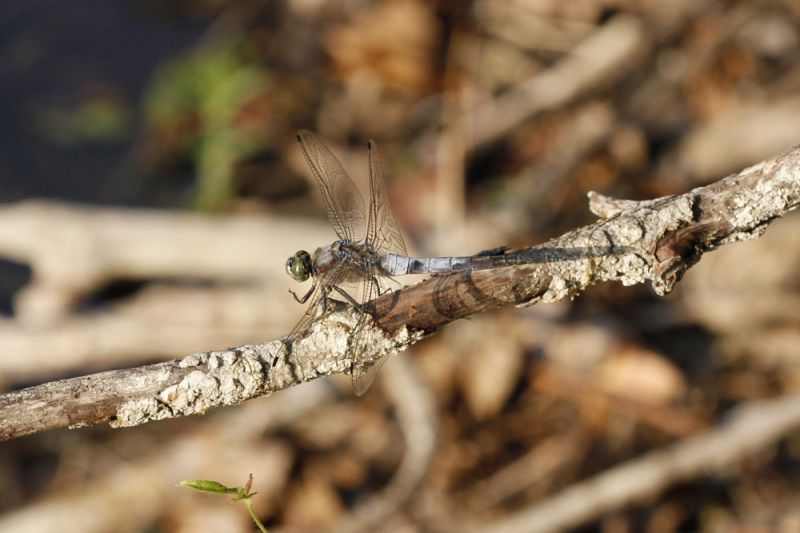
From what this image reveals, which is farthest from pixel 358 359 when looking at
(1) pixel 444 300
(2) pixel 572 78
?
(2) pixel 572 78

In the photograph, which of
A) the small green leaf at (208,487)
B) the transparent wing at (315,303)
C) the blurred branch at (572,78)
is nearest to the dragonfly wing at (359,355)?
the transparent wing at (315,303)

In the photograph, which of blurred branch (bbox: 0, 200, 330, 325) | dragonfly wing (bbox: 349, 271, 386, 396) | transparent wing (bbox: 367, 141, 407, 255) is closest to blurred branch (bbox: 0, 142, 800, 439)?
dragonfly wing (bbox: 349, 271, 386, 396)

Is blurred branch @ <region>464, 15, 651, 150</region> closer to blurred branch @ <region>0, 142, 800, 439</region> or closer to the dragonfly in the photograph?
the dragonfly

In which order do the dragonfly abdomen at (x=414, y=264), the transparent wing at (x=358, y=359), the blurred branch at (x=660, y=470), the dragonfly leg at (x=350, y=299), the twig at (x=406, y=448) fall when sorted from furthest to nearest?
the twig at (x=406, y=448) → the blurred branch at (x=660, y=470) → the dragonfly abdomen at (x=414, y=264) → the dragonfly leg at (x=350, y=299) → the transparent wing at (x=358, y=359)

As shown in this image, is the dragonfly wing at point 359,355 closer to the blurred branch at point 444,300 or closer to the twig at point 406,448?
the blurred branch at point 444,300

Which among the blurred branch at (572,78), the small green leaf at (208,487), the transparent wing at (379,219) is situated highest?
the blurred branch at (572,78)

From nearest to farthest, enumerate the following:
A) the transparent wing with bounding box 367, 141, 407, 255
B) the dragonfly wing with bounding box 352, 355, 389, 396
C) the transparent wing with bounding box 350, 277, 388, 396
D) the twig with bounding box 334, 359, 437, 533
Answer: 1. the transparent wing with bounding box 350, 277, 388, 396
2. the dragonfly wing with bounding box 352, 355, 389, 396
3. the transparent wing with bounding box 367, 141, 407, 255
4. the twig with bounding box 334, 359, 437, 533

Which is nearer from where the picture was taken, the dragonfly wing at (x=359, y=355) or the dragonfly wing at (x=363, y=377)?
the dragonfly wing at (x=359, y=355)
